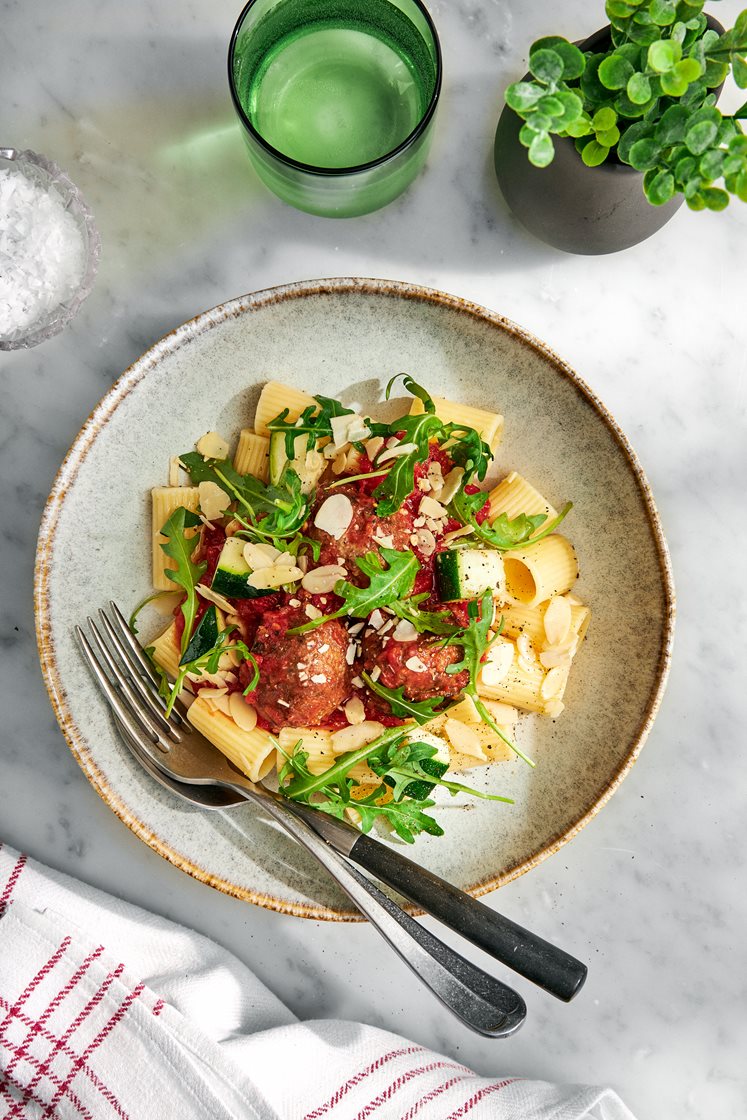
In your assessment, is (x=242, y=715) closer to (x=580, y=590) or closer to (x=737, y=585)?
(x=580, y=590)

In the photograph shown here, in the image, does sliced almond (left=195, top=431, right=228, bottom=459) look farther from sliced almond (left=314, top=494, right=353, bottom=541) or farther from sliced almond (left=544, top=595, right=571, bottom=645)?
sliced almond (left=544, top=595, right=571, bottom=645)

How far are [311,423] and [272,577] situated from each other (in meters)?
0.36

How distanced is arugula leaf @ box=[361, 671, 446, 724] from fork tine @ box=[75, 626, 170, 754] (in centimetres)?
52

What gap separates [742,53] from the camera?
5.23ft

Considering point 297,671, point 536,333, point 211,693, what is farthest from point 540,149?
point 211,693

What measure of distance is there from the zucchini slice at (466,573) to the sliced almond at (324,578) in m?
0.22

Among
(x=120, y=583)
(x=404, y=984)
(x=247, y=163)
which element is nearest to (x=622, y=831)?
(x=404, y=984)

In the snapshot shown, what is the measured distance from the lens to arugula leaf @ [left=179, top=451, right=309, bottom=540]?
202 centimetres

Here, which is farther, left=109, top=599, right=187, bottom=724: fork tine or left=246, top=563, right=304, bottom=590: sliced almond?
left=109, top=599, right=187, bottom=724: fork tine

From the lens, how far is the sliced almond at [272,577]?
2.03 meters

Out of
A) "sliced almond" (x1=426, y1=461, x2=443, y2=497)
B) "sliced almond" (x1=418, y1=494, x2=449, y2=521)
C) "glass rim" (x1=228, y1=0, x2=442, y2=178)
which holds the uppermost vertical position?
"glass rim" (x1=228, y1=0, x2=442, y2=178)

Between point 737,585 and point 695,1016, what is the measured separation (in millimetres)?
1119

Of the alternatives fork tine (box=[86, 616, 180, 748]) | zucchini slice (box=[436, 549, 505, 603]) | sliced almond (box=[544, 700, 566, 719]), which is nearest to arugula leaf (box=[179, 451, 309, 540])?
zucchini slice (box=[436, 549, 505, 603])

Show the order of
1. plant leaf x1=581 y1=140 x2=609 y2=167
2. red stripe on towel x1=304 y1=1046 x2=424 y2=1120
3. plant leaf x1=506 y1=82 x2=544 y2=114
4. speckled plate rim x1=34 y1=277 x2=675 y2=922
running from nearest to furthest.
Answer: plant leaf x1=506 y1=82 x2=544 y2=114
plant leaf x1=581 y1=140 x2=609 y2=167
speckled plate rim x1=34 y1=277 x2=675 y2=922
red stripe on towel x1=304 y1=1046 x2=424 y2=1120
